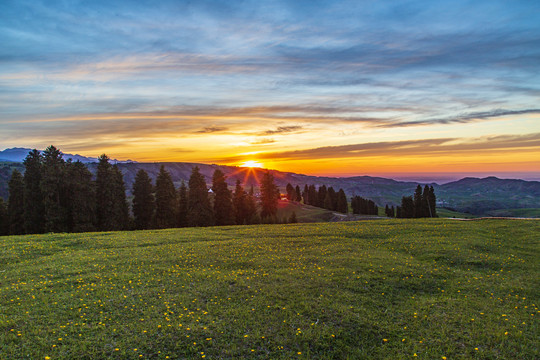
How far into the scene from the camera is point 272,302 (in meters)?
13.3

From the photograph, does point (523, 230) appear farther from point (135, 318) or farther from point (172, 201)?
point (172, 201)

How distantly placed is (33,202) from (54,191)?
16.7ft

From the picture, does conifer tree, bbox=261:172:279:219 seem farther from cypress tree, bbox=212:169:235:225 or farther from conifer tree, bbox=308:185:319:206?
conifer tree, bbox=308:185:319:206

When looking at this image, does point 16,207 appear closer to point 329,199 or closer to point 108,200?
point 108,200

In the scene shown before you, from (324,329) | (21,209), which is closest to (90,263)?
(324,329)

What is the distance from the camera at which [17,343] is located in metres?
9.84

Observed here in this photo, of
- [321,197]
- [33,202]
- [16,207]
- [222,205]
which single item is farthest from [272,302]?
[321,197]

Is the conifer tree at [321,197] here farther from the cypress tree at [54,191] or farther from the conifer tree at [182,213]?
the cypress tree at [54,191]

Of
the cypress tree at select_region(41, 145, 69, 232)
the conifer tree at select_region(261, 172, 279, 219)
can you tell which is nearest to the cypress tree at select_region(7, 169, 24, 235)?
the cypress tree at select_region(41, 145, 69, 232)

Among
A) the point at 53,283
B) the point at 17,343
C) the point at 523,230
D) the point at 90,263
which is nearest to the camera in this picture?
the point at 17,343

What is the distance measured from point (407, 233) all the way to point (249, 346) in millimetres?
25433

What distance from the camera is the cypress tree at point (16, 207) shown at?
169 ft

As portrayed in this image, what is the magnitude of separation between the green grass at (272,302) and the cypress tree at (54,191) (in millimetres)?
27088

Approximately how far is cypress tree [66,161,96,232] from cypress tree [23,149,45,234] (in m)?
4.52
